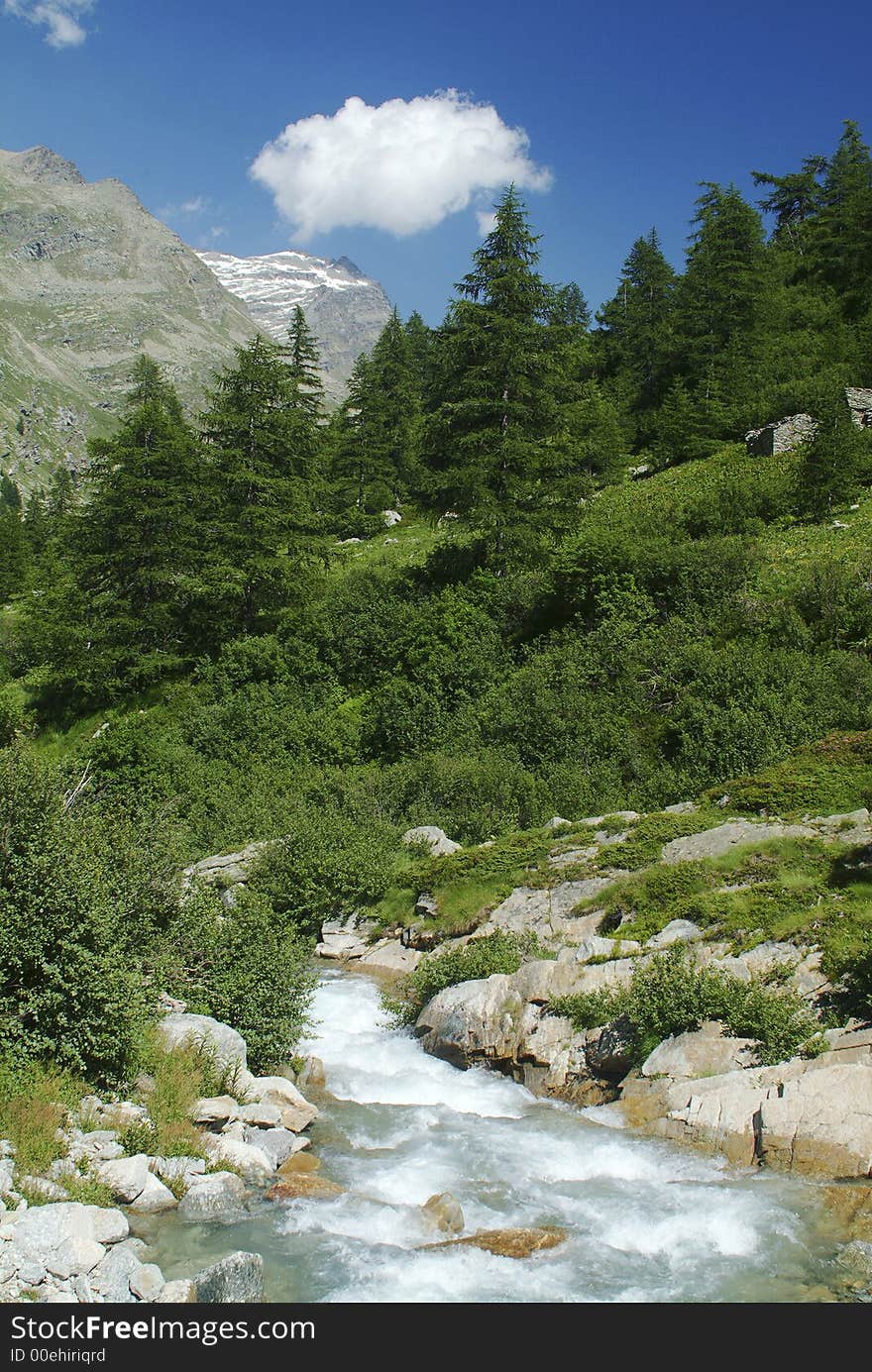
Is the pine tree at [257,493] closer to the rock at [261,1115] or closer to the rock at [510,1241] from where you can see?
the rock at [261,1115]

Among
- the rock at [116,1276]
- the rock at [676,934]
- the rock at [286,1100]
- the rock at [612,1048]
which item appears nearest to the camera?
the rock at [116,1276]

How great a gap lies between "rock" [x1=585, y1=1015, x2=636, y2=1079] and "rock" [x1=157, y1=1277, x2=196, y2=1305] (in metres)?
6.55

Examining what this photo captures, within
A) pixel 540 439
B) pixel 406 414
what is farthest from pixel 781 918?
pixel 406 414

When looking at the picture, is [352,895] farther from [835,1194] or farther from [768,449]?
[768,449]

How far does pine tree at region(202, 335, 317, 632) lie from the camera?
35969 mm

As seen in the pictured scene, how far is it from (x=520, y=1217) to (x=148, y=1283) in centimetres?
366

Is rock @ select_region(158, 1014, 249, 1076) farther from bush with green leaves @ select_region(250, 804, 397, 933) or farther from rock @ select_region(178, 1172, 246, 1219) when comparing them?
bush with green leaves @ select_region(250, 804, 397, 933)

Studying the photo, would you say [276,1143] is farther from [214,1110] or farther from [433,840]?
[433,840]

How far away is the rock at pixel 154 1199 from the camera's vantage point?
334 inches

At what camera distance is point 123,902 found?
12.6 meters

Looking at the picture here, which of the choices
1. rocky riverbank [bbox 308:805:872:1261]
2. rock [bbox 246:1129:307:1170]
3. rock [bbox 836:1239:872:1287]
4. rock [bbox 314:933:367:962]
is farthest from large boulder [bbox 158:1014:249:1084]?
rock [bbox 836:1239:872:1287]

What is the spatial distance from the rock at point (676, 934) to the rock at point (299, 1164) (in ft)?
20.6

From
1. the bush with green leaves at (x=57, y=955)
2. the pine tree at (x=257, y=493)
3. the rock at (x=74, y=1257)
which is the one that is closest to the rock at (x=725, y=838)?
the bush with green leaves at (x=57, y=955)

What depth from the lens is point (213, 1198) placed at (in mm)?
8773
